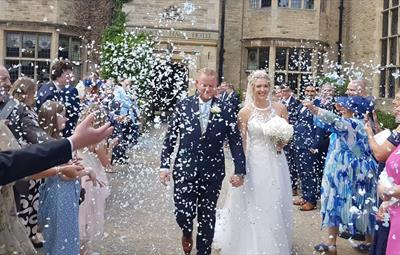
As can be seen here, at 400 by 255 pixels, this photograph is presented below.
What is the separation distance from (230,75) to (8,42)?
8519 millimetres

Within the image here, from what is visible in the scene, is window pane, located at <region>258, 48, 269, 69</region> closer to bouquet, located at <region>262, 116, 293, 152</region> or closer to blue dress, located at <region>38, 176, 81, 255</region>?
bouquet, located at <region>262, 116, 293, 152</region>

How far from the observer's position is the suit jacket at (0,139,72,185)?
2203 mm

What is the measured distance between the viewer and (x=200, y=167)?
5.26 meters

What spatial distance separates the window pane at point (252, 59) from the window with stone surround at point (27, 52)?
7752 millimetres

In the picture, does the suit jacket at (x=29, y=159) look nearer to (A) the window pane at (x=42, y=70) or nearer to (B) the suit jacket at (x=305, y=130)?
(B) the suit jacket at (x=305, y=130)

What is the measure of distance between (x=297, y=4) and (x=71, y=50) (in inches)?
353

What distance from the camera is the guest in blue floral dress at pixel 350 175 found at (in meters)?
5.74

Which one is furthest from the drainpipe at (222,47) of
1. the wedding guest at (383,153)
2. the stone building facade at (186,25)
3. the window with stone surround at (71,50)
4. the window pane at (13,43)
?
the wedding guest at (383,153)

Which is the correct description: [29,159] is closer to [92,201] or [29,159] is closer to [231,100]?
[92,201]

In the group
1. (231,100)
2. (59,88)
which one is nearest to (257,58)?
(231,100)

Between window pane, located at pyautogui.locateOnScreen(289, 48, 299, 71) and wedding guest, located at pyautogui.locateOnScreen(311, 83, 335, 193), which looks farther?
window pane, located at pyautogui.locateOnScreen(289, 48, 299, 71)

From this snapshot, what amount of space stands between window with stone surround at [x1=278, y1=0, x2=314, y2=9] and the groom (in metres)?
16.5

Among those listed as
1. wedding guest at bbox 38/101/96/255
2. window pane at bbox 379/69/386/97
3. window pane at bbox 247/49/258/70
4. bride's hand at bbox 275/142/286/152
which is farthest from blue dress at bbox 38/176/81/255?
window pane at bbox 247/49/258/70

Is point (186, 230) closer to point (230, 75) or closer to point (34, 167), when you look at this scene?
point (34, 167)
